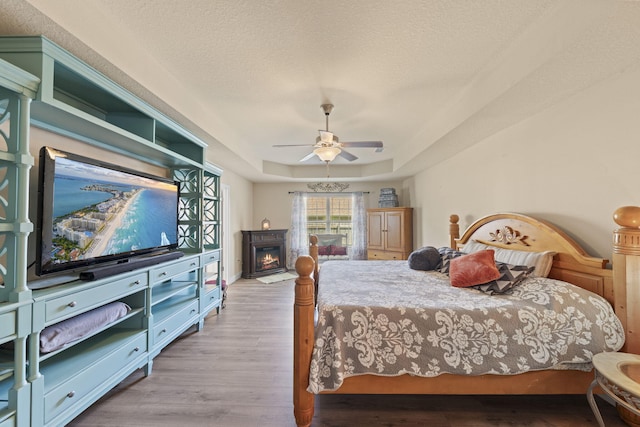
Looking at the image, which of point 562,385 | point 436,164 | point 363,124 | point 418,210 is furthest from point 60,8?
point 418,210

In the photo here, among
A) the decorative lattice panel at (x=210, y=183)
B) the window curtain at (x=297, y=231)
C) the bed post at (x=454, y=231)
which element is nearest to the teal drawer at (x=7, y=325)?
the decorative lattice panel at (x=210, y=183)

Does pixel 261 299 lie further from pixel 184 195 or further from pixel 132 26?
pixel 132 26

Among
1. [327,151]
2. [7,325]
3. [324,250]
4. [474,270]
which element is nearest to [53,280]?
[7,325]

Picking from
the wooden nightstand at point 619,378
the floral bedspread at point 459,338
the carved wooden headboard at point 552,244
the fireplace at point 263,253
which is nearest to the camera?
the wooden nightstand at point 619,378

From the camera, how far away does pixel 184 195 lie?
3039 millimetres

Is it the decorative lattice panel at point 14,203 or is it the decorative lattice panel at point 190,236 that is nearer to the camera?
the decorative lattice panel at point 14,203

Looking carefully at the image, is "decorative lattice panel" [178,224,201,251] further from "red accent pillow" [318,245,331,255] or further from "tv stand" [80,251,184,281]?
"red accent pillow" [318,245,331,255]

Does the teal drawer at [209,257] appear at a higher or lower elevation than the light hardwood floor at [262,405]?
higher

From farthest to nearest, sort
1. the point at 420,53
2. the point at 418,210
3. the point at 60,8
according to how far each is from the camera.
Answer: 1. the point at 418,210
2. the point at 420,53
3. the point at 60,8

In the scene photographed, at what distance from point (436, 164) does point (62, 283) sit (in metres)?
4.77

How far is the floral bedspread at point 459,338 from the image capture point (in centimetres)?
150

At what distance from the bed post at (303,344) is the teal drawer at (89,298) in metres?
1.29

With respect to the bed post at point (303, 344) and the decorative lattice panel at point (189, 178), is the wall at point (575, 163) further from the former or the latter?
the decorative lattice panel at point (189, 178)

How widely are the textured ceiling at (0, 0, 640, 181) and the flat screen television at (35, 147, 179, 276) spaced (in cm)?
66
